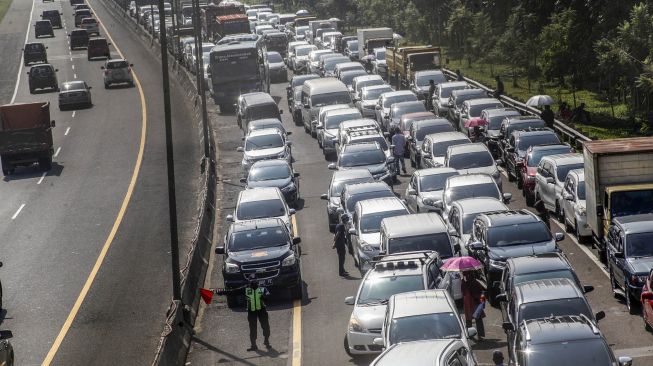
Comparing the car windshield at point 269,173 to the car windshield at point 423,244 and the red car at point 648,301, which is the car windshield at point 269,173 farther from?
the red car at point 648,301

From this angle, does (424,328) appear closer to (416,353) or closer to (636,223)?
(416,353)

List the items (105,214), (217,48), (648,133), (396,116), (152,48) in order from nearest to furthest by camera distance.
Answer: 1. (105,214)
2. (648,133)
3. (396,116)
4. (217,48)
5. (152,48)

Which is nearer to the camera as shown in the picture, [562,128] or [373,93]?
[562,128]

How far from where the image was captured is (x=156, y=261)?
34750mm

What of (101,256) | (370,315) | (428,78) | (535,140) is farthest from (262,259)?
(428,78)

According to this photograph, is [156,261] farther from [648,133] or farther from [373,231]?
[648,133]

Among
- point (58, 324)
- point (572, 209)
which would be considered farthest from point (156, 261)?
point (572, 209)

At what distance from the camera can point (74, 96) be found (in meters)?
69.9

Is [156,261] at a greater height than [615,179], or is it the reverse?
[615,179]

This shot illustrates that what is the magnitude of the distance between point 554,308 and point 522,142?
785 inches

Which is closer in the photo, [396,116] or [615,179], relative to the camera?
[615,179]

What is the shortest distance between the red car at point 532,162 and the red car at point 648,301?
13.8 m

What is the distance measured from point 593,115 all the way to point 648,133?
Answer: 268 inches

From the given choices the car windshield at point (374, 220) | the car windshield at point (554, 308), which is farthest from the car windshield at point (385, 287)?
the car windshield at point (374, 220)
